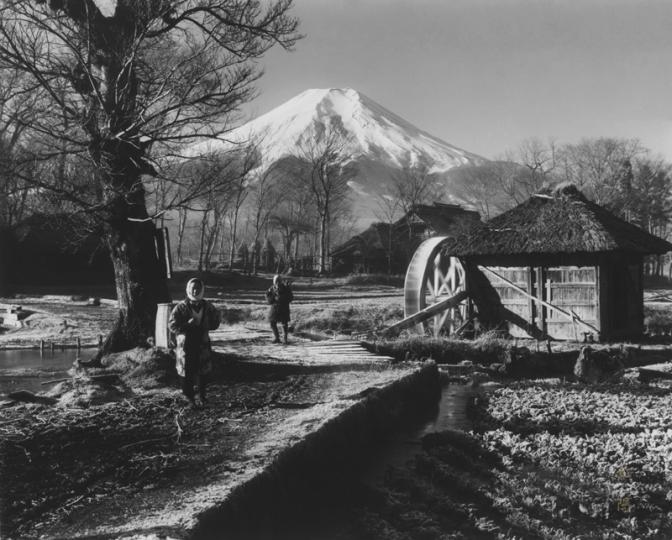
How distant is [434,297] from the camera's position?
2405 cm

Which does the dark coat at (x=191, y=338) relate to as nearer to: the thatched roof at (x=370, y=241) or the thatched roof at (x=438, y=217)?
the thatched roof at (x=438, y=217)

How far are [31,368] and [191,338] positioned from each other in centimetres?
794

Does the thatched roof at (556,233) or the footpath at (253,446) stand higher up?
the thatched roof at (556,233)

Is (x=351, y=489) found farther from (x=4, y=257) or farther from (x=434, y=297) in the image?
(x=4, y=257)

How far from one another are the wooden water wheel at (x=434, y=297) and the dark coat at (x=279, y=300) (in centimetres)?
532

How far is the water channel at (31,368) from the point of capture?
41.7 feet

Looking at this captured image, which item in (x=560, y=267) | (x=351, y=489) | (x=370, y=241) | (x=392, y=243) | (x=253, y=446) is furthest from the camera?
(x=370, y=241)

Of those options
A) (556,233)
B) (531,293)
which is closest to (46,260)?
(531,293)

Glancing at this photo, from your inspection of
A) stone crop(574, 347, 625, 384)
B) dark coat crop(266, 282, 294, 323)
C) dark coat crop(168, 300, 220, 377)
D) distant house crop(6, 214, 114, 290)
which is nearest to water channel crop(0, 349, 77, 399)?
dark coat crop(168, 300, 220, 377)

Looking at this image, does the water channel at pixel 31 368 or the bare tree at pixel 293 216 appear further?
the bare tree at pixel 293 216

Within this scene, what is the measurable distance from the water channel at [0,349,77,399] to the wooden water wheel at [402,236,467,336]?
9613 millimetres

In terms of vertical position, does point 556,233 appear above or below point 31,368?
above

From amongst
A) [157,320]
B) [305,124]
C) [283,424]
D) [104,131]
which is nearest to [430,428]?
[283,424]

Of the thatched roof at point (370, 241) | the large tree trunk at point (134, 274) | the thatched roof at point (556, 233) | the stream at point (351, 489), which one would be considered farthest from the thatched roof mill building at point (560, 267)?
the thatched roof at point (370, 241)
